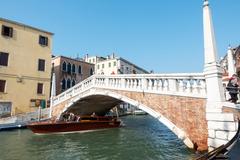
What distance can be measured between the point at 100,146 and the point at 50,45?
1339cm

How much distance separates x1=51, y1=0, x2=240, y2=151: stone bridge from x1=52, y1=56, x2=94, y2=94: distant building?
1695cm

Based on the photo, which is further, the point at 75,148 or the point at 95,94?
the point at 95,94

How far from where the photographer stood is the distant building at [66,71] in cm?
2680

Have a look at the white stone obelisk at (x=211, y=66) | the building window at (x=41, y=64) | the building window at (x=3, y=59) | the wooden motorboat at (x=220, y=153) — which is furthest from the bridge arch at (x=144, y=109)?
the building window at (x=3, y=59)

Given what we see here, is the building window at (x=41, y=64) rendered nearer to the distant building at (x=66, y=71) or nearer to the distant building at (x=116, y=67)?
the distant building at (x=66, y=71)

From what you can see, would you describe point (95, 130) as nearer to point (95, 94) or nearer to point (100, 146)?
point (95, 94)

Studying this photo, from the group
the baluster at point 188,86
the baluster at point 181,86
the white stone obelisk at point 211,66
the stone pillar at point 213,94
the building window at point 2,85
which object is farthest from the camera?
the building window at point 2,85

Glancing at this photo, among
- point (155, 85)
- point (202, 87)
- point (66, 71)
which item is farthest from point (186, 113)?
point (66, 71)

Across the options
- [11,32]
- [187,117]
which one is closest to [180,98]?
[187,117]

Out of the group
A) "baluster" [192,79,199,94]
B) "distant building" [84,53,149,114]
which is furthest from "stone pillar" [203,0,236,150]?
"distant building" [84,53,149,114]

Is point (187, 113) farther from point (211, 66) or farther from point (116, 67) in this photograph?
point (116, 67)

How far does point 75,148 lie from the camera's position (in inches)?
392

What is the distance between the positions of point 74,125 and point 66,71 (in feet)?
45.3

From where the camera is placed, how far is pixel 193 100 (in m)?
7.24
